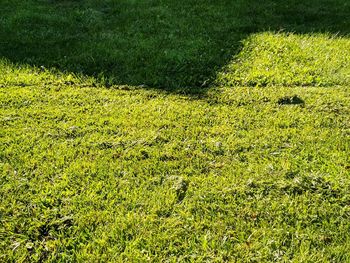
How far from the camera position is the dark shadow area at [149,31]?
645 centimetres

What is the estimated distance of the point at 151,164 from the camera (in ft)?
14.3

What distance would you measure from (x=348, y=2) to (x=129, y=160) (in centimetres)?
757

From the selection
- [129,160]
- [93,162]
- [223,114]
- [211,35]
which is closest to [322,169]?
[223,114]

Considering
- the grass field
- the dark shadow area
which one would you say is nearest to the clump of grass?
the grass field

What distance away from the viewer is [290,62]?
263 inches

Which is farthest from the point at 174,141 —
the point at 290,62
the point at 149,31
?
the point at 149,31

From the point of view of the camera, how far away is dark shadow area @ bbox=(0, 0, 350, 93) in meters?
6.45

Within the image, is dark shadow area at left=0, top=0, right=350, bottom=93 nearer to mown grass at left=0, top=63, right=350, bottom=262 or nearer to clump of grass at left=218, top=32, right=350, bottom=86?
clump of grass at left=218, top=32, right=350, bottom=86

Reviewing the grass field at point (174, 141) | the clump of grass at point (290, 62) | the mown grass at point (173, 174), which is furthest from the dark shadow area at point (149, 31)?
the mown grass at point (173, 174)

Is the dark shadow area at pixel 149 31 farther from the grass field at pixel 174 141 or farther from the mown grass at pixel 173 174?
the mown grass at pixel 173 174

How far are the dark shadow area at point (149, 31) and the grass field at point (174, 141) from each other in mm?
41

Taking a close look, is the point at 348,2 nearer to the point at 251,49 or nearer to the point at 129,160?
the point at 251,49

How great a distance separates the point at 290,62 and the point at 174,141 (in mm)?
2992

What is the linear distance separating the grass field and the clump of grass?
0.03m
